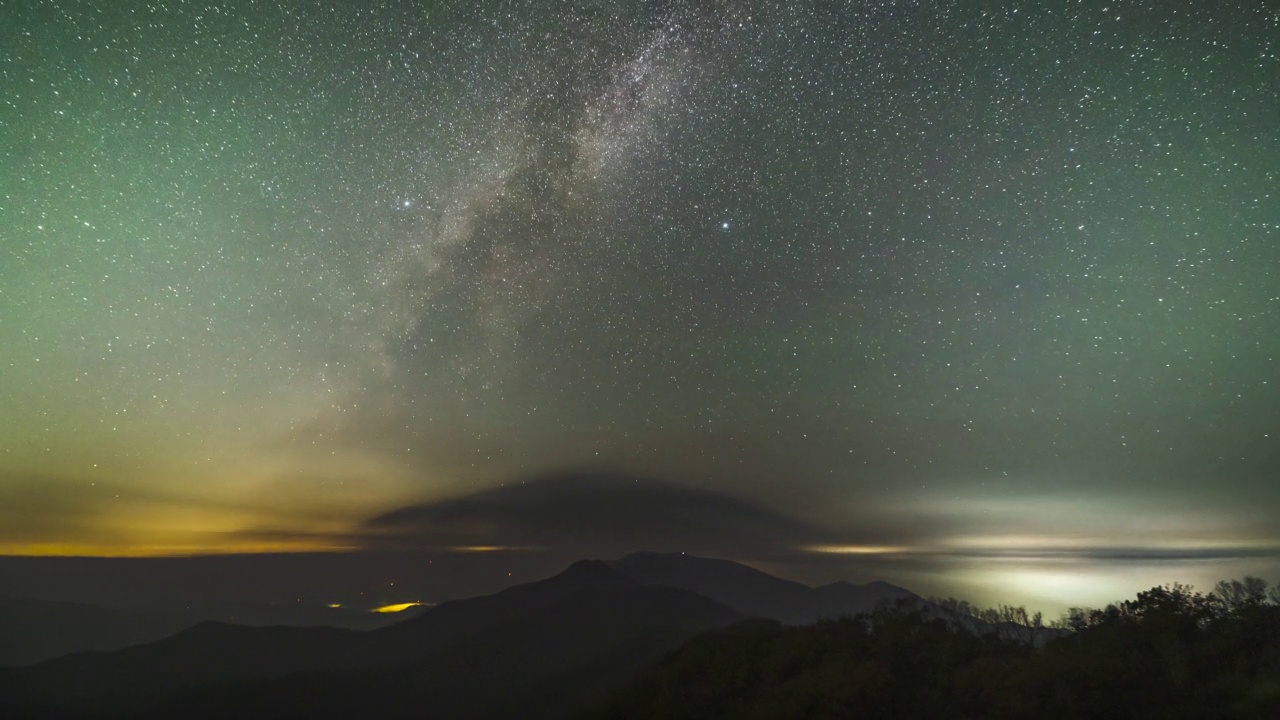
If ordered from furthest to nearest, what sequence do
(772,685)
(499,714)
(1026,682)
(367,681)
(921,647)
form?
(367,681) → (499,714) → (772,685) → (921,647) → (1026,682)

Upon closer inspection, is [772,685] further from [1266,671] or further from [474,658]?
[474,658]

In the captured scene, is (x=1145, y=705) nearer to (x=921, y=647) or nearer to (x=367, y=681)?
(x=921, y=647)

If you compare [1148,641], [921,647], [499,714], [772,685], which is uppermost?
[1148,641]

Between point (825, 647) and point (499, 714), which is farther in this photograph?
point (499, 714)

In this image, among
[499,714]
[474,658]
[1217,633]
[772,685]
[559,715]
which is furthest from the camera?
[474,658]

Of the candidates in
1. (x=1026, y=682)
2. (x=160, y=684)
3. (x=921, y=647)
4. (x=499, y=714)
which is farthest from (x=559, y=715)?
(x=160, y=684)

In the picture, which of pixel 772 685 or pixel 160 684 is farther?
pixel 160 684

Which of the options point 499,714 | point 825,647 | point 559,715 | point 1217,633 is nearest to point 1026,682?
point 1217,633

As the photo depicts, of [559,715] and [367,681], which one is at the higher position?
[559,715]

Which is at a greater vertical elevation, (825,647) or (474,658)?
(825,647)
